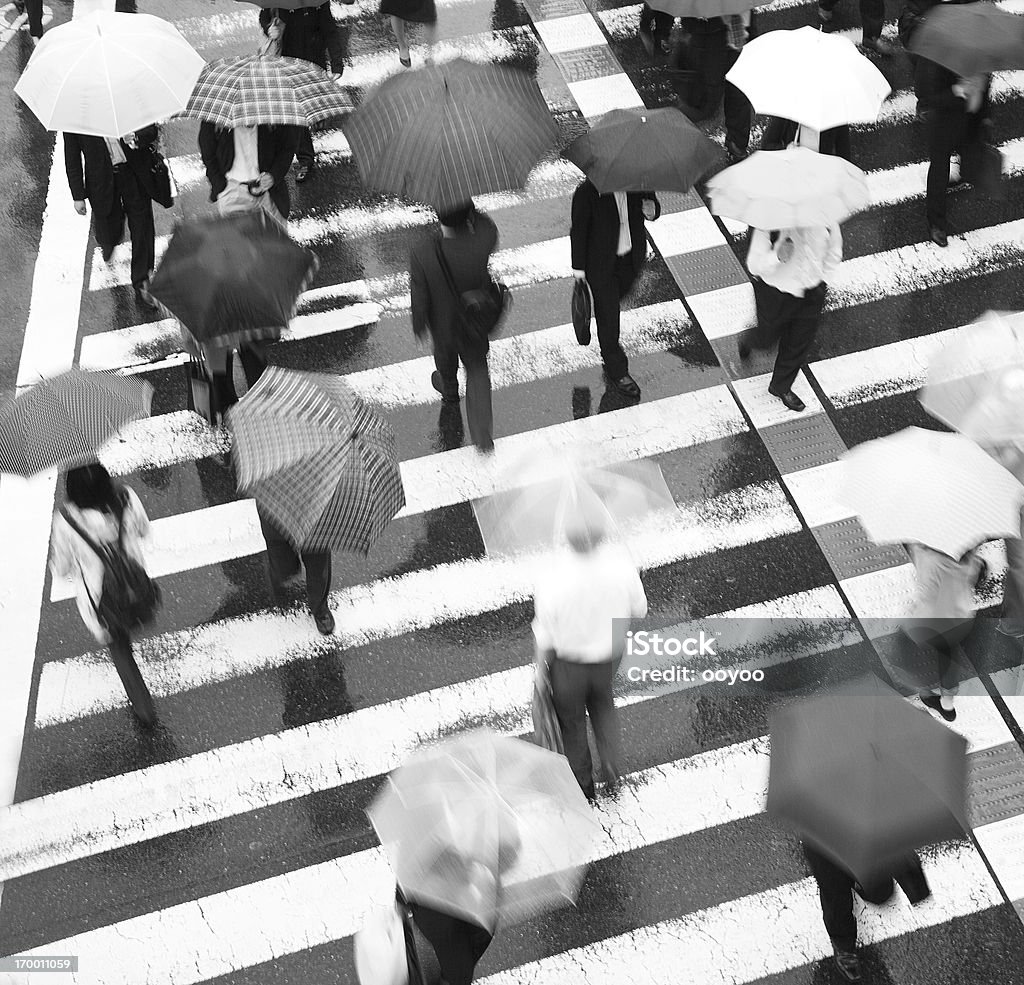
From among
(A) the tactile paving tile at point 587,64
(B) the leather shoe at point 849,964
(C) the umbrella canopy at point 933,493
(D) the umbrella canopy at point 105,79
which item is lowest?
(B) the leather shoe at point 849,964

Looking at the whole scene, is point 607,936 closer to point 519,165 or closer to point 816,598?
point 816,598

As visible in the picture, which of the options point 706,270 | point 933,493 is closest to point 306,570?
point 933,493

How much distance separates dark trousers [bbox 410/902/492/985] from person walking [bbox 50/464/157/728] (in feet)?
7.96

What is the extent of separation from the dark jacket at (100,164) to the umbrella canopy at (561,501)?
4.14 metres

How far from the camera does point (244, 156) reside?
29.2ft

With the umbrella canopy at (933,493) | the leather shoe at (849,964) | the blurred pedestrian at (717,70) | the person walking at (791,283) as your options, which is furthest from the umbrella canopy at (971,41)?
the leather shoe at (849,964)

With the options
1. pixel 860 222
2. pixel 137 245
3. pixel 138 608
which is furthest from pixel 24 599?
pixel 860 222

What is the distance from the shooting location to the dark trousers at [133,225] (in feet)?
30.7

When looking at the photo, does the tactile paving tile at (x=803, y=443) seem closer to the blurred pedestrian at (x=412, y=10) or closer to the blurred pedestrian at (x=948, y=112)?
the blurred pedestrian at (x=948, y=112)

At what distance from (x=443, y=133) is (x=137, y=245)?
2916mm

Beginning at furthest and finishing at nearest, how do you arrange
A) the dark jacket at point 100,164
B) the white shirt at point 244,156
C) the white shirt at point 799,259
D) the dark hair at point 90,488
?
the dark jacket at point 100,164 → the white shirt at point 244,156 → the white shirt at point 799,259 → the dark hair at point 90,488

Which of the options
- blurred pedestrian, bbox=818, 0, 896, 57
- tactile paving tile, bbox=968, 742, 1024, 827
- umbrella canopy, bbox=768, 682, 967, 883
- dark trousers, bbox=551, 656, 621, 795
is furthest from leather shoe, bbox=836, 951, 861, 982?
blurred pedestrian, bbox=818, 0, 896, 57

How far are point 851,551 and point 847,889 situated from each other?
2.77 metres

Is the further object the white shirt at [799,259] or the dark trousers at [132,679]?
the white shirt at [799,259]
